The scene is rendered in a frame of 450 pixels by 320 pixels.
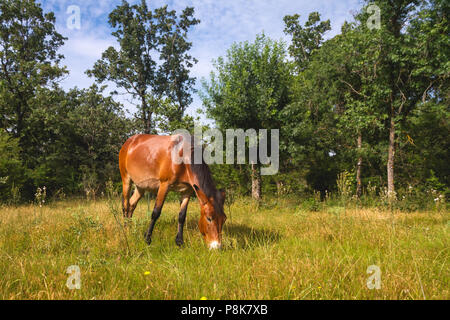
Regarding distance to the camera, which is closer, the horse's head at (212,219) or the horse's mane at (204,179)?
the horse's head at (212,219)

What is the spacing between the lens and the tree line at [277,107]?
10594mm

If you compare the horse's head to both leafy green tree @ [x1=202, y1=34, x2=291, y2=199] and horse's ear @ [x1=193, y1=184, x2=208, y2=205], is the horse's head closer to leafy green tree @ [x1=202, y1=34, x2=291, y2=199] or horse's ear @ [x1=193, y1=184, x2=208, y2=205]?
horse's ear @ [x1=193, y1=184, x2=208, y2=205]

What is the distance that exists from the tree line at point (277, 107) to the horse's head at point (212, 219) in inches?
170

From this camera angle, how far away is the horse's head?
3.39 metres

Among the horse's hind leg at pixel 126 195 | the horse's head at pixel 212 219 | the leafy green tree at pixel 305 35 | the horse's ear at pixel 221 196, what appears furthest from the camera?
the leafy green tree at pixel 305 35

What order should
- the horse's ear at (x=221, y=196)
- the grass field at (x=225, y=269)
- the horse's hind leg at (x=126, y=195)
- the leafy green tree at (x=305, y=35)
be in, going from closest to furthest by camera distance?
the grass field at (x=225, y=269), the horse's ear at (x=221, y=196), the horse's hind leg at (x=126, y=195), the leafy green tree at (x=305, y=35)

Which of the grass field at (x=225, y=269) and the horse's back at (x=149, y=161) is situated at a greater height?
the horse's back at (x=149, y=161)

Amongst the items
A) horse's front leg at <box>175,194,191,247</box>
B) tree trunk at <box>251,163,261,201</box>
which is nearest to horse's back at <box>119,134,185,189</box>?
horse's front leg at <box>175,194,191,247</box>

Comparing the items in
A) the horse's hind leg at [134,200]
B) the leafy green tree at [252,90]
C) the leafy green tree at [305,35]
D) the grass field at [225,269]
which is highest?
the leafy green tree at [305,35]

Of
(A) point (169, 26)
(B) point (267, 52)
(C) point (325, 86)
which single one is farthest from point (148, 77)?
(C) point (325, 86)
